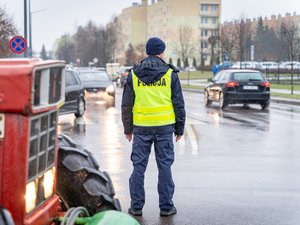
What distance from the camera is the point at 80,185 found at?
14.8 feet

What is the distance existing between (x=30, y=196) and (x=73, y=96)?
17.5 m

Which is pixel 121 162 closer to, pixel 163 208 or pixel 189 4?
pixel 163 208

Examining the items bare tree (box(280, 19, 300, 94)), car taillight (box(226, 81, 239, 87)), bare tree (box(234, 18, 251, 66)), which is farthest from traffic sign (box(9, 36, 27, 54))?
bare tree (box(234, 18, 251, 66))

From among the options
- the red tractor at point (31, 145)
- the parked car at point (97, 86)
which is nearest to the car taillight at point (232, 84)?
the parked car at point (97, 86)

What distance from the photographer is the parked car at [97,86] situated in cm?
2978

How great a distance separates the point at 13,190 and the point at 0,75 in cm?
59

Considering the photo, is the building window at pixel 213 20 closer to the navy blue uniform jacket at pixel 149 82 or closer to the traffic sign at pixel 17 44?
the traffic sign at pixel 17 44

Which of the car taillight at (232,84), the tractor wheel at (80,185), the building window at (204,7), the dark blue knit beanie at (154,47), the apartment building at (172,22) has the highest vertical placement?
the building window at (204,7)

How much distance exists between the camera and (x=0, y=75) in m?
3.07

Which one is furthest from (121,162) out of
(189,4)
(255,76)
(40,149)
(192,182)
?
(189,4)

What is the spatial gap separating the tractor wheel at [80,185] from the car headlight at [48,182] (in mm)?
677

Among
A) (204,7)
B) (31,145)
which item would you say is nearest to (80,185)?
(31,145)

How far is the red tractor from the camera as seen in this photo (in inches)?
119

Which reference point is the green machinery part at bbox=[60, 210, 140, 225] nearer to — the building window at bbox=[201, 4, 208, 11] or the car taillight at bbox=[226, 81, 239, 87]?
the car taillight at bbox=[226, 81, 239, 87]
